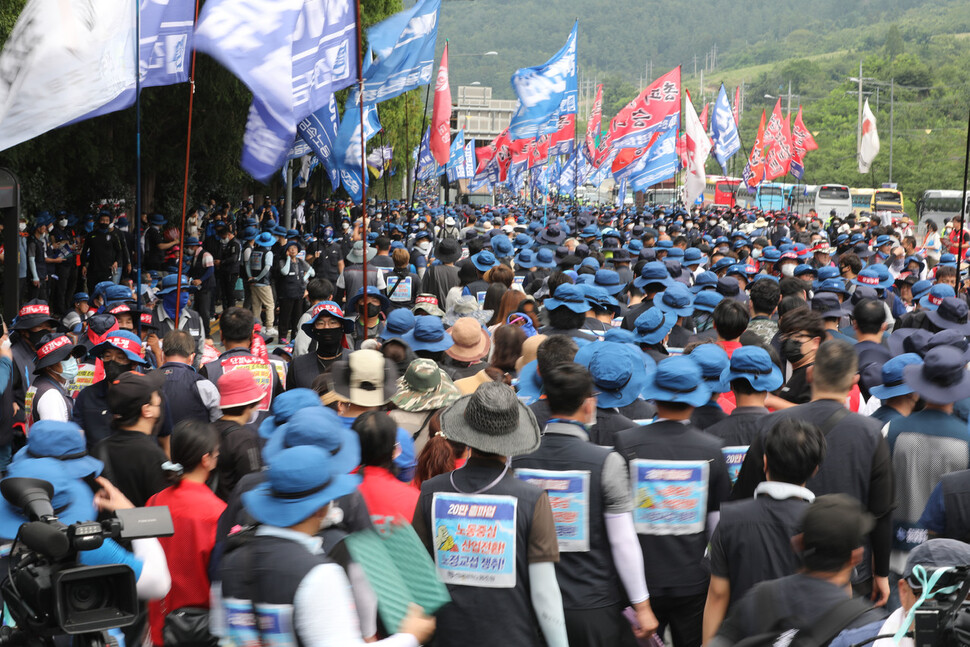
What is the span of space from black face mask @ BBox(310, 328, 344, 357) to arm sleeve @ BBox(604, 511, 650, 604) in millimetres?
3495

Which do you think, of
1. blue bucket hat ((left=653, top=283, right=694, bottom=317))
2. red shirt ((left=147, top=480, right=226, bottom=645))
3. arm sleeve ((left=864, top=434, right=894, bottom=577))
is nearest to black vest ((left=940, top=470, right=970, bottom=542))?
arm sleeve ((left=864, top=434, right=894, bottom=577))

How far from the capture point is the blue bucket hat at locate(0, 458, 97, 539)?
376 centimetres

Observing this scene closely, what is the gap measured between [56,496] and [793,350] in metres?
4.42

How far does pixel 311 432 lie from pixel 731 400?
3467mm

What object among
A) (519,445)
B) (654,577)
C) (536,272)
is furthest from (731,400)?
(536,272)

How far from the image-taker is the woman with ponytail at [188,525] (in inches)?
170

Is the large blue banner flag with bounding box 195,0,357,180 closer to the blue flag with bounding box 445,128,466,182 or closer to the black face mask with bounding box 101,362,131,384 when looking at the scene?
the black face mask with bounding box 101,362,131,384

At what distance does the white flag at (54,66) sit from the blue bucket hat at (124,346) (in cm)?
151

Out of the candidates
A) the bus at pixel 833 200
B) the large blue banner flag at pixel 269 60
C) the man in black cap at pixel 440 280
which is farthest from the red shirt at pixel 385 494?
the bus at pixel 833 200

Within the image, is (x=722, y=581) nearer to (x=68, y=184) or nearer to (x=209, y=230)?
(x=209, y=230)

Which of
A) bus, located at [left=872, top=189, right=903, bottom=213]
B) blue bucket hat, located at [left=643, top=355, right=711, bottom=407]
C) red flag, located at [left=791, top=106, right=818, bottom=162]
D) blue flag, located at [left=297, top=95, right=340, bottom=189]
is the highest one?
red flag, located at [left=791, top=106, right=818, bottom=162]

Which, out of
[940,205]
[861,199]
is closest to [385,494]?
[940,205]

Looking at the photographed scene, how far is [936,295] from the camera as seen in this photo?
32.5 feet

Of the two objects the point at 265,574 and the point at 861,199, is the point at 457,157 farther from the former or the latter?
the point at 265,574
